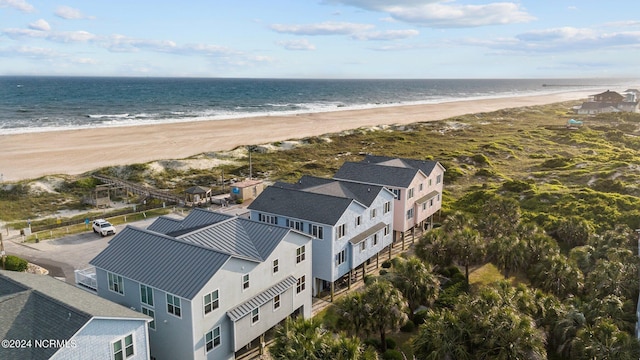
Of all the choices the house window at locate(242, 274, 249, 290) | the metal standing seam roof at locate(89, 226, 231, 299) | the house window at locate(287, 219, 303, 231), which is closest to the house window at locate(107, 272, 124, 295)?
the metal standing seam roof at locate(89, 226, 231, 299)

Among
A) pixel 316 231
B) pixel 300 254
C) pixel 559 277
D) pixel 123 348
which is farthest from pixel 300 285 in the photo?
pixel 559 277

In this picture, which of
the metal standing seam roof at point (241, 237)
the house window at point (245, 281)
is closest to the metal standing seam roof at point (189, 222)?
the metal standing seam roof at point (241, 237)

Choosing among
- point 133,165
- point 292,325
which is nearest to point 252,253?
point 292,325

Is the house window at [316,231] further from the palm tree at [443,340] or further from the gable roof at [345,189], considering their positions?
the palm tree at [443,340]

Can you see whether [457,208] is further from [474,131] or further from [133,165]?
[474,131]

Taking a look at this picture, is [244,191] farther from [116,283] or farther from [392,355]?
[392,355]

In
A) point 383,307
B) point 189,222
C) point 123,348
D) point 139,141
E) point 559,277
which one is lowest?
point 559,277

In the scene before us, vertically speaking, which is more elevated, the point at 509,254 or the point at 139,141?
the point at 139,141
